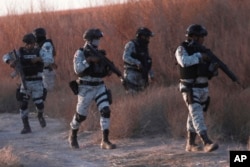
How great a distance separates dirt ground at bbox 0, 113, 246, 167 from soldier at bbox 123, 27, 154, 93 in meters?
1.87

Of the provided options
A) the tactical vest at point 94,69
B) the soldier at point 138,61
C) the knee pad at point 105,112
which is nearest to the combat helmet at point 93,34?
the tactical vest at point 94,69

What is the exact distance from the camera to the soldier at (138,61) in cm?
1434

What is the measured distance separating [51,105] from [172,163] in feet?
25.1

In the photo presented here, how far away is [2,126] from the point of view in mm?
15734

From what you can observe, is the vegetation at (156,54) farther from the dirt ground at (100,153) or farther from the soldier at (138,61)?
the dirt ground at (100,153)

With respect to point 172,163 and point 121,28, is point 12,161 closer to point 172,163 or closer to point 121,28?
point 172,163

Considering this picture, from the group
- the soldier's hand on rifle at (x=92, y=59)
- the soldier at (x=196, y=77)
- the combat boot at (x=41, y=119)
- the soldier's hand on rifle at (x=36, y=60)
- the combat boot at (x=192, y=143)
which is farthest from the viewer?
the combat boot at (x=41, y=119)

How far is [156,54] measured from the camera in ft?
59.2

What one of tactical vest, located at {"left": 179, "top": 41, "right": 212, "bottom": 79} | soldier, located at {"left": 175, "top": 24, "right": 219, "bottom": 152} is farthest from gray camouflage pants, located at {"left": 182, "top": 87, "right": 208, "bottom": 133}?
tactical vest, located at {"left": 179, "top": 41, "right": 212, "bottom": 79}

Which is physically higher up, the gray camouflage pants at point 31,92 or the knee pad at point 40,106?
the gray camouflage pants at point 31,92

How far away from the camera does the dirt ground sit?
32.5 feet

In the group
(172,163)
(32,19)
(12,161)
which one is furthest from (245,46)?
(32,19)

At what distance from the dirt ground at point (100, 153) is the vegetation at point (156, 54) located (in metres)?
0.46

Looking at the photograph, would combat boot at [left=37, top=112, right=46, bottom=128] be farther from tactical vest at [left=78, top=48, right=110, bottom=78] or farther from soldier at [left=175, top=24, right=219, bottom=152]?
soldier at [left=175, top=24, right=219, bottom=152]
